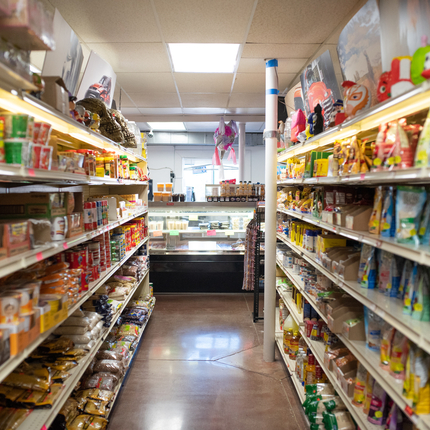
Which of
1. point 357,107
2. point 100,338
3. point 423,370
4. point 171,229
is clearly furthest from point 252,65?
point 423,370

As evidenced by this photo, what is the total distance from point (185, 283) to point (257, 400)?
3142mm

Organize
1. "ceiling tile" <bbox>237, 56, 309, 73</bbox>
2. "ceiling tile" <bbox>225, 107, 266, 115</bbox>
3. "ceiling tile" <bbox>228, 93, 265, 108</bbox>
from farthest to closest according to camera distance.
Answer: "ceiling tile" <bbox>225, 107, 266, 115</bbox>, "ceiling tile" <bbox>228, 93, 265, 108</bbox>, "ceiling tile" <bbox>237, 56, 309, 73</bbox>

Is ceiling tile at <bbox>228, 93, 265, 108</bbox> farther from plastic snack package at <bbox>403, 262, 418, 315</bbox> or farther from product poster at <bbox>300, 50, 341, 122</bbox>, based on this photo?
plastic snack package at <bbox>403, 262, 418, 315</bbox>

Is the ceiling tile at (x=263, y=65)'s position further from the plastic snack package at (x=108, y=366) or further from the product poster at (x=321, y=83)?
the plastic snack package at (x=108, y=366)

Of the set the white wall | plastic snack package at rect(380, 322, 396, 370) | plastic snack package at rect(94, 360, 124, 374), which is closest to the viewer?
plastic snack package at rect(380, 322, 396, 370)

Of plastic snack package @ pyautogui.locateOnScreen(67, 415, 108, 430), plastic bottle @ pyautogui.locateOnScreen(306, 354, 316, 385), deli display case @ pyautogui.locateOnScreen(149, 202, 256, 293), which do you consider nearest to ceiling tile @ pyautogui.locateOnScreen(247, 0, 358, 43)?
plastic bottle @ pyautogui.locateOnScreen(306, 354, 316, 385)

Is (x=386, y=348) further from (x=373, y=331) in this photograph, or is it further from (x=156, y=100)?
(x=156, y=100)

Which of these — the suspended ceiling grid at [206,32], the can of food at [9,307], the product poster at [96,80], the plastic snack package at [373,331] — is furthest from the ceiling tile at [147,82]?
the plastic snack package at [373,331]

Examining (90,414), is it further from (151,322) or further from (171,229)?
(171,229)

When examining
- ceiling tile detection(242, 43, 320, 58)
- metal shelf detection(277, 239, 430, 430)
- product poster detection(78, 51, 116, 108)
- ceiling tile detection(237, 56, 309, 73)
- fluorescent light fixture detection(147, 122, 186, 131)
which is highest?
fluorescent light fixture detection(147, 122, 186, 131)

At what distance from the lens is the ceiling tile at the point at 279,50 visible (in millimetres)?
3549

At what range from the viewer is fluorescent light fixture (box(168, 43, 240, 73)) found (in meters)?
3.72

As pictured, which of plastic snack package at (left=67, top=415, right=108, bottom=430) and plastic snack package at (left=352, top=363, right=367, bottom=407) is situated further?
plastic snack package at (left=67, top=415, right=108, bottom=430)

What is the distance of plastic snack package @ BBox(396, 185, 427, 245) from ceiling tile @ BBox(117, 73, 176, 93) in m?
3.97
